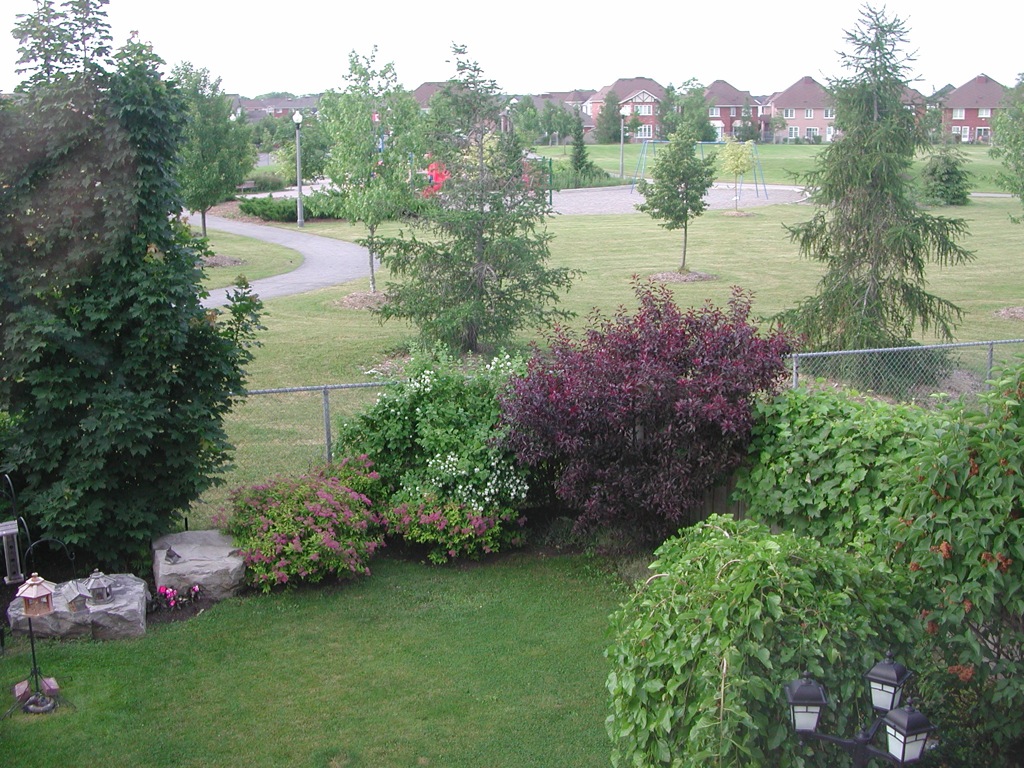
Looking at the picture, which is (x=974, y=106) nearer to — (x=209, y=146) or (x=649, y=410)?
(x=209, y=146)

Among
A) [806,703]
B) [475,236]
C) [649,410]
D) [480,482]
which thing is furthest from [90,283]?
[475,236]

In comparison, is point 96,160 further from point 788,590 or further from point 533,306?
point 533,306

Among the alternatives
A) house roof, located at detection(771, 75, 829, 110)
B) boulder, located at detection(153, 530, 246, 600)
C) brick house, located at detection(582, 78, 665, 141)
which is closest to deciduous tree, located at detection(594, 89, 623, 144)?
brick house, located at detection(582, 78, 665, 141)

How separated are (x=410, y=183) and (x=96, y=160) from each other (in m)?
14.6

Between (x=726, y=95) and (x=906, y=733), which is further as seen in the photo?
(x=726, y=95)

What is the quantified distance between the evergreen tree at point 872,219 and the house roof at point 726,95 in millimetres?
98766

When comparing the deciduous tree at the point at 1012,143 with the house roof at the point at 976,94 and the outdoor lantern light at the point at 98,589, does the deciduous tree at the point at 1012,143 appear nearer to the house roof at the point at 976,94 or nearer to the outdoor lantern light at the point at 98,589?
the outdoor lantern light at the point at 98,589

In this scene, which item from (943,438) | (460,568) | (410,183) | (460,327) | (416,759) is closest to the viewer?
(943,438)

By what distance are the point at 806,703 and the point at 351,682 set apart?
3968 mm

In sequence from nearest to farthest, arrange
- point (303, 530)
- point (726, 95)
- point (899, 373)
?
1. point (303, 530)
2. point (899, 373)
3. point (726, 95)

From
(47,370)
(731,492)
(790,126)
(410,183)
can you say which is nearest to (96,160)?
(47,370)

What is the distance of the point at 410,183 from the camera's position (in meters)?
22.2

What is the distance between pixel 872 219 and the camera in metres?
15.5

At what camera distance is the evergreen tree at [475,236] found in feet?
50.3
